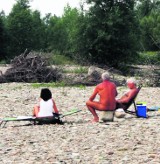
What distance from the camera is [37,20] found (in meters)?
66.2

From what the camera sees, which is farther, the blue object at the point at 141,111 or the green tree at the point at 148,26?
the green tree at the point at 148,26

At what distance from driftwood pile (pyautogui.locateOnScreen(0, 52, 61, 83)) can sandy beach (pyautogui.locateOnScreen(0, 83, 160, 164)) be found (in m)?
11.4

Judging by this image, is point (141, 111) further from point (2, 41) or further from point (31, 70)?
point (2, 41)

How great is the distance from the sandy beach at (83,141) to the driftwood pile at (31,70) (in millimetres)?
11385

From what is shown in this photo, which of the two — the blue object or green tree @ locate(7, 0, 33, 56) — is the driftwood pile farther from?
green tree @ locate(7, 0, 33, 56)

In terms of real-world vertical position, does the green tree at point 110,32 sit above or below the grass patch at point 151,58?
above

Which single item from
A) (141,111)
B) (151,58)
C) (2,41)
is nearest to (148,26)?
(2,41)

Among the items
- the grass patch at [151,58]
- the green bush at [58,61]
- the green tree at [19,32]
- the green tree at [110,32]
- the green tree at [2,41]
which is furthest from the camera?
the green tree at [19,32]

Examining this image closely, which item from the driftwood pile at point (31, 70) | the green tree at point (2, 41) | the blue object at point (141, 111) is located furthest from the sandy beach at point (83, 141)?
the green tree at point (2, 41)

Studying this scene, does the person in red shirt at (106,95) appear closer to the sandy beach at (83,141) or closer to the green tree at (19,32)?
the sandy beach at (83,141)

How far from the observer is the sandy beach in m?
8.23

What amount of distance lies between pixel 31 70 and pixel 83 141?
1746cm

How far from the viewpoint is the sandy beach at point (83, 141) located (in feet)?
27.0

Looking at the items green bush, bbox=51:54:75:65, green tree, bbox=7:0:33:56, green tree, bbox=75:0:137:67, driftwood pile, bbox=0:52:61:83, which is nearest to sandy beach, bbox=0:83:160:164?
driftwood pile, bbox=0:52:61:83
